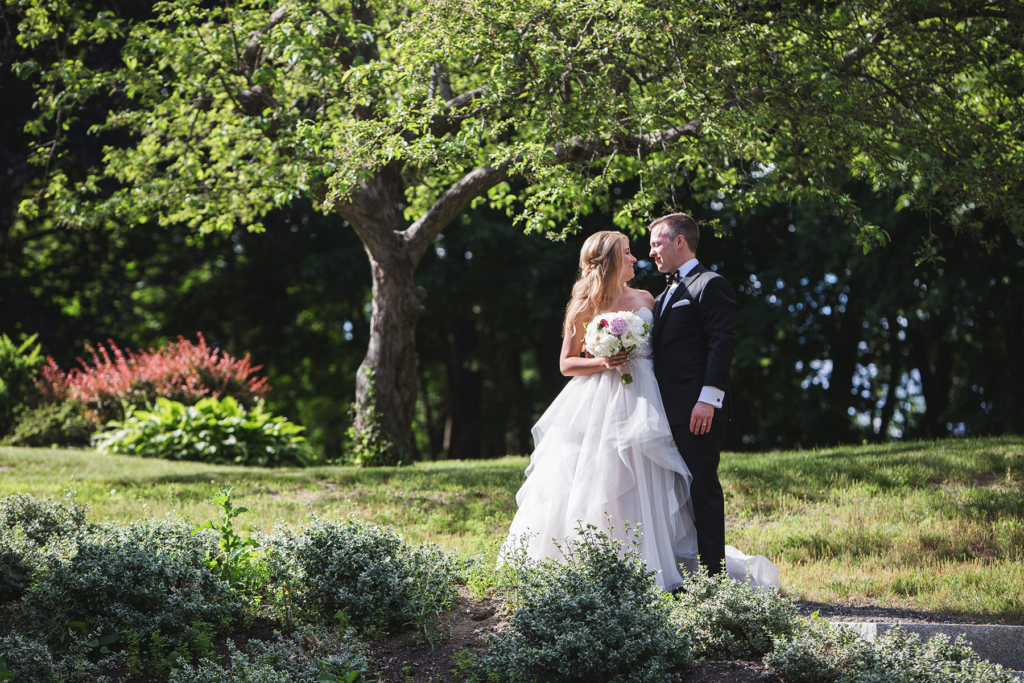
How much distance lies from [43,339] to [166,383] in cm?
599

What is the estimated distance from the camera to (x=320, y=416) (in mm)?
25406

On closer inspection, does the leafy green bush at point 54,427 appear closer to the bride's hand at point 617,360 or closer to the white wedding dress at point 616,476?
the white wedding dress at point 616,476

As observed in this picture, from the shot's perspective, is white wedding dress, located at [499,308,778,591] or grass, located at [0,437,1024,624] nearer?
white wedding dress, located at [499,308,778,591]

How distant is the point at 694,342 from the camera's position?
5168 mm

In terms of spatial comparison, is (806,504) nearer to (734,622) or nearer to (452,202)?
(734,622)

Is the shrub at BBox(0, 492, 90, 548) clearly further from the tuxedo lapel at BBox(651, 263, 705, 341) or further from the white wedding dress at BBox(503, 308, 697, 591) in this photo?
the tuxedo lapel at BBox(651, 263, 705, 341)

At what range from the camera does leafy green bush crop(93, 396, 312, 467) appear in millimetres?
11336

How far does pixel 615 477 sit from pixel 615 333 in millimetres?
898

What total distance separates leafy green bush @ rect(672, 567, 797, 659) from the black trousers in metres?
0.69

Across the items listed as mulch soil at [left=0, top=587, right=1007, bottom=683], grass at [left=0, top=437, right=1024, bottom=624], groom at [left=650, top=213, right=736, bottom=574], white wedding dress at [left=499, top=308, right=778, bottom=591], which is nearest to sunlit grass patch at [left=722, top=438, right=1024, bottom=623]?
grass at [left=0, top=437, right=1024, bottom=624]

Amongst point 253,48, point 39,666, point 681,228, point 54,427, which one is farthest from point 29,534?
point 54,427

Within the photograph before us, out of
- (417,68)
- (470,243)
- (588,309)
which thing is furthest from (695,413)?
(470,243)

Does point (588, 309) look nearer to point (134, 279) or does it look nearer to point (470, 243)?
point (470, 243)

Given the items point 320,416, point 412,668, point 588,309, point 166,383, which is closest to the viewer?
point 412,668
